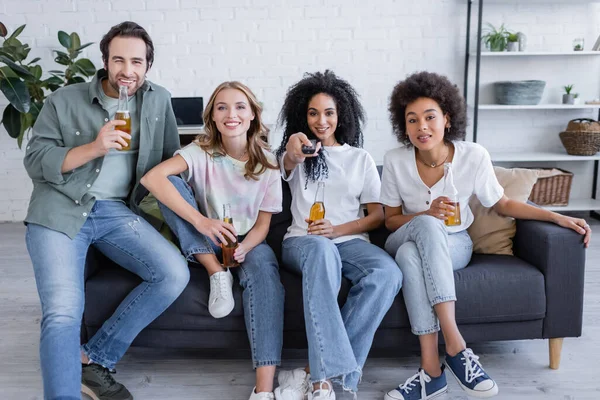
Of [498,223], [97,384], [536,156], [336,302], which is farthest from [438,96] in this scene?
[536,156]

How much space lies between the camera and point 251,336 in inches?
79.0

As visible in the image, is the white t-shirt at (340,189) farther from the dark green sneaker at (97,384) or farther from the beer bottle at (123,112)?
the dark green sneaker at (97,384)

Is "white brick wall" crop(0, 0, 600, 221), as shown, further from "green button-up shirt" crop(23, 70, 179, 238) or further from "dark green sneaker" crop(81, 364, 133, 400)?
"dark green sneaker" crop(81, 364, 133, 400)

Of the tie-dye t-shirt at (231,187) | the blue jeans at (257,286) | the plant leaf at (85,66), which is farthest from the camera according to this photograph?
the plant leaf at (85,66)

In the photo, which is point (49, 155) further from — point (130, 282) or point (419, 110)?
point (419, 110)

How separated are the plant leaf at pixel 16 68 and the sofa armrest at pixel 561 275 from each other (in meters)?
3.12

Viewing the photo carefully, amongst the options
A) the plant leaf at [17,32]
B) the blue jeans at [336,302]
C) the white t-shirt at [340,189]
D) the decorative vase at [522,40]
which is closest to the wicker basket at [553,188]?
the decorative vase at [522,40]

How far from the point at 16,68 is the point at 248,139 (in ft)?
7.04

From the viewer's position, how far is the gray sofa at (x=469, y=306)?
2.11m

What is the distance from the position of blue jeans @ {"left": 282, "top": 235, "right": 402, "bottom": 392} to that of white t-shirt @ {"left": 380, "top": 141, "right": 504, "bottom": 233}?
28 cm

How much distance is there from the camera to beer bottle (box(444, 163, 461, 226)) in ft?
7.10

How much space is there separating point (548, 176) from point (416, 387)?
8.69 feet

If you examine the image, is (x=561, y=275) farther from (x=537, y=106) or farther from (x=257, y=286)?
(x=537, y=106)

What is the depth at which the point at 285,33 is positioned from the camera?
14.6 feet
